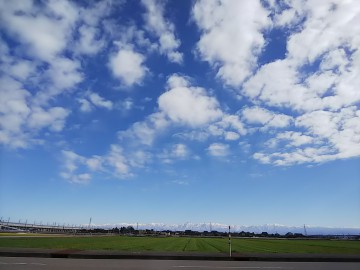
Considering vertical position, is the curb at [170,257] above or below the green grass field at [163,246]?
below

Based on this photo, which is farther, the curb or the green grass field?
the green grass field

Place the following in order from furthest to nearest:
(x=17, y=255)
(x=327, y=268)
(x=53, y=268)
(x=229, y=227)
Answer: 1. (x=229, y=227)
2. (x=17, y=255)
3. (x=327, y=268)
4. (x=53, y=268)

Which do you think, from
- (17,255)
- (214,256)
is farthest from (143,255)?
(17,255)

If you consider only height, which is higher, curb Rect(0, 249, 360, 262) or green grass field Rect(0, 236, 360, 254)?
green grass field Rect(0, 236, 360, 254)

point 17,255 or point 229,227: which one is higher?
point 229,227

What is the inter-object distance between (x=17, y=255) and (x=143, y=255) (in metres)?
6.11

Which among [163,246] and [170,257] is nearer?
[170,257]

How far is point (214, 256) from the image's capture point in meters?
19.0

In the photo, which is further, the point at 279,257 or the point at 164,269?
the point at 279,257

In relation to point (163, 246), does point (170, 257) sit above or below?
below

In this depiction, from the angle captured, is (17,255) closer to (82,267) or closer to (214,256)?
(82,267)

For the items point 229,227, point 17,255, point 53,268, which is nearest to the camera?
point 53,268

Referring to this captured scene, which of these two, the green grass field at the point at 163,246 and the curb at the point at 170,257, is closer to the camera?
the curb at the point at 170,257

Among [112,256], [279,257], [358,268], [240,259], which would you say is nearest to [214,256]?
[240,259]
